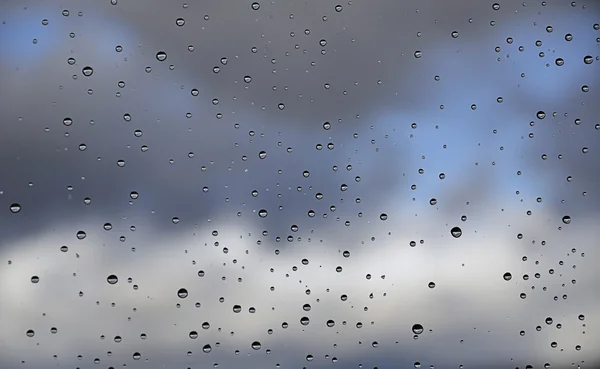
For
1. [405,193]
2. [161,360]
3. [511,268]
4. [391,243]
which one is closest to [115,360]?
[161,360]

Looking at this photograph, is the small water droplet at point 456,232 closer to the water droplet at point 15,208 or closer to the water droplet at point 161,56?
the water droplet at point 161,56

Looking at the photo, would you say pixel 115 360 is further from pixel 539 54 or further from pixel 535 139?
pixel 539 54

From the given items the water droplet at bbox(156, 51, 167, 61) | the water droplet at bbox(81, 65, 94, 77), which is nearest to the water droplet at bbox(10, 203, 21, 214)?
the water droplet at bbox(81, 65, 94, 77)

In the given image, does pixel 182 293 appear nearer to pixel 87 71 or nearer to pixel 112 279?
pixel 112 279

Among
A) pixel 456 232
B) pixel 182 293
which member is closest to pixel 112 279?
pixel 182 293

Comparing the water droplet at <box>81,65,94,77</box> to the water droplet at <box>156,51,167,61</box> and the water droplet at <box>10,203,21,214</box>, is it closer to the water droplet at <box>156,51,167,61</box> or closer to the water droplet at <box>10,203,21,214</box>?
the water droplet at <box>156,51,167,61</box>

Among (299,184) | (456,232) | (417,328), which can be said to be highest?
(299,184)

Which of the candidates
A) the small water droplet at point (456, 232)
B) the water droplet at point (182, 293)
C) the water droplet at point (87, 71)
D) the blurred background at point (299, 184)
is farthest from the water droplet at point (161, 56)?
the small water droplet at point (456, 232)

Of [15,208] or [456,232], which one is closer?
[15,208]

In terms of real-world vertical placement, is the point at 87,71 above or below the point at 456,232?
above
